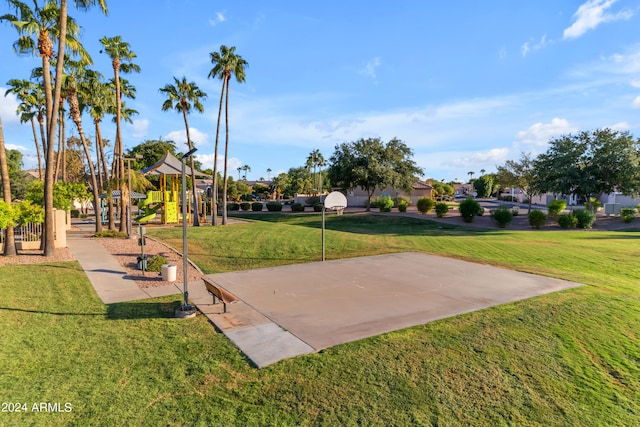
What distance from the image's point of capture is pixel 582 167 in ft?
107

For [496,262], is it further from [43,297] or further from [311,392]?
[43,297]

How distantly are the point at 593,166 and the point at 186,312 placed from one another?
36.5m

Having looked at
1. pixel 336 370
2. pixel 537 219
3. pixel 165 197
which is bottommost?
pixel 336 370

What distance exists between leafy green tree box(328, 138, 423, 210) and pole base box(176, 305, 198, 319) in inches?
1315

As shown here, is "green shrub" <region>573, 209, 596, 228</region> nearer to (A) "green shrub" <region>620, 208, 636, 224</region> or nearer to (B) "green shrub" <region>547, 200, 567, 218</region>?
(B) "green shrub" <region>547, 200, 567, 218</region>

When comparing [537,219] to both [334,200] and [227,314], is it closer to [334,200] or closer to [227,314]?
[334,200]

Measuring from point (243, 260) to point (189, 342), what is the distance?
8.33 meters

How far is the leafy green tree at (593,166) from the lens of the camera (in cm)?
3039

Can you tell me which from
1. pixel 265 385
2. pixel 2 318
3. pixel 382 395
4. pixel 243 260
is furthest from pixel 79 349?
pixel 243 260

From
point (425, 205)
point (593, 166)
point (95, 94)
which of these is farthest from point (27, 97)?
point (593, 166)

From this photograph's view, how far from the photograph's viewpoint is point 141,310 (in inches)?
329

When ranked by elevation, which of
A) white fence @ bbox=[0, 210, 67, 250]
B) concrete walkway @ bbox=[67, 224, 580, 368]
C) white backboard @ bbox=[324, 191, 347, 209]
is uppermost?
white backboard @ bbox=[324, 191, 347, 209]

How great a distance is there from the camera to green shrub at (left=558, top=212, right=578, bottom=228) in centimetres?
2962

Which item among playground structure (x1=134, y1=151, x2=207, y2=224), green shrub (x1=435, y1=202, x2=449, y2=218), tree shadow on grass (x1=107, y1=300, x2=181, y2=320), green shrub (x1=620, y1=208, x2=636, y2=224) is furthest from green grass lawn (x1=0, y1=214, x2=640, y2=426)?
green shrub (x1=620, y1=208, x2=636, y2=224)
